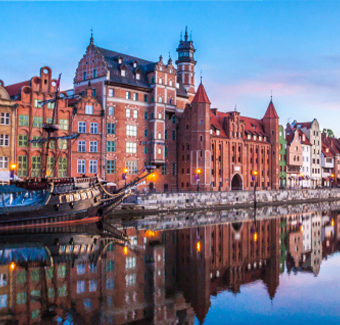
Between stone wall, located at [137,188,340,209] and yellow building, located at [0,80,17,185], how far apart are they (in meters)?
17.4

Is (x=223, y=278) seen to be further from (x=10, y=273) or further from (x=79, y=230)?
(x=79, y=230)

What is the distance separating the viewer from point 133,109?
6975 cm

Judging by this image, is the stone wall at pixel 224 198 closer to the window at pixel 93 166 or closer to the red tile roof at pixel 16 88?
the window at pixel 93 166

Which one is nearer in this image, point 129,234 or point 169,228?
point 129,234

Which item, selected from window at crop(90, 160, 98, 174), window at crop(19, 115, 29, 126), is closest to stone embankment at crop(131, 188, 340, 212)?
window at crop(90, 160, 98, 174)

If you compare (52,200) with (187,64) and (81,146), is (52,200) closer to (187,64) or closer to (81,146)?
(81,146)

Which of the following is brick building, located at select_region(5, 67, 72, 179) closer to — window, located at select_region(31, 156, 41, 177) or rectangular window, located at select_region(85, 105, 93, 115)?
window, located at select_region(31, 156, 41, 177)

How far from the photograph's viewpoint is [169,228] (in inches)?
1826

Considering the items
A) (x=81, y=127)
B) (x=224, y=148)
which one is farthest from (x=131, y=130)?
A: (x=224, y=148)

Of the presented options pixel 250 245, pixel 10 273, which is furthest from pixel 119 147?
pixel 10 273

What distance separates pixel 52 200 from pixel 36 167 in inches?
593

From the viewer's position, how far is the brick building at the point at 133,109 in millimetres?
66562

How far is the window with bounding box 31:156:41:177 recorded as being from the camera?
191 ft

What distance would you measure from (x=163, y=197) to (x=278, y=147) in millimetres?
44385
